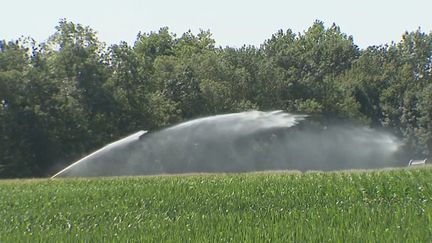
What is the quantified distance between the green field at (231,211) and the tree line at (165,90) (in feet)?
71.0

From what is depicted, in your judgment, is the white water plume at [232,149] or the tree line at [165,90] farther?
the tree line at [165,90]

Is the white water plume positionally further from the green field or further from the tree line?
the green field

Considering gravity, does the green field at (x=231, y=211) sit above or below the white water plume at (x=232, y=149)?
above

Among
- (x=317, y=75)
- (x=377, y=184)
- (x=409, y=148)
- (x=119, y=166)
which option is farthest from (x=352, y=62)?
(x=377, y=184)

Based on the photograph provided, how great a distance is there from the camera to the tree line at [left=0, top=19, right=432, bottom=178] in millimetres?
48312

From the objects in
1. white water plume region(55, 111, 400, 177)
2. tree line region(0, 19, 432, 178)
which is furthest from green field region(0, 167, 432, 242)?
tree line region(0, 19, 432, 178)

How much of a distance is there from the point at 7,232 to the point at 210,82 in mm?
48839

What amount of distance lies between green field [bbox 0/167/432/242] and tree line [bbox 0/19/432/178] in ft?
71.0

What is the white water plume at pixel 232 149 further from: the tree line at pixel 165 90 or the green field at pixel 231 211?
the green field at pixel 231 211

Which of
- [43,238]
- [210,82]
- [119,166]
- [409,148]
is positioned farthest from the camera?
[409,148]

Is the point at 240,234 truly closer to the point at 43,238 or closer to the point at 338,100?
the point at 43,238

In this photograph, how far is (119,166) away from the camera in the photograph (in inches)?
1344

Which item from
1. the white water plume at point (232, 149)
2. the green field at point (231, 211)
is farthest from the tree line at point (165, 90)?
the green field at point (231, 211)

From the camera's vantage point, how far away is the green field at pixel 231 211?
33.2 feet
